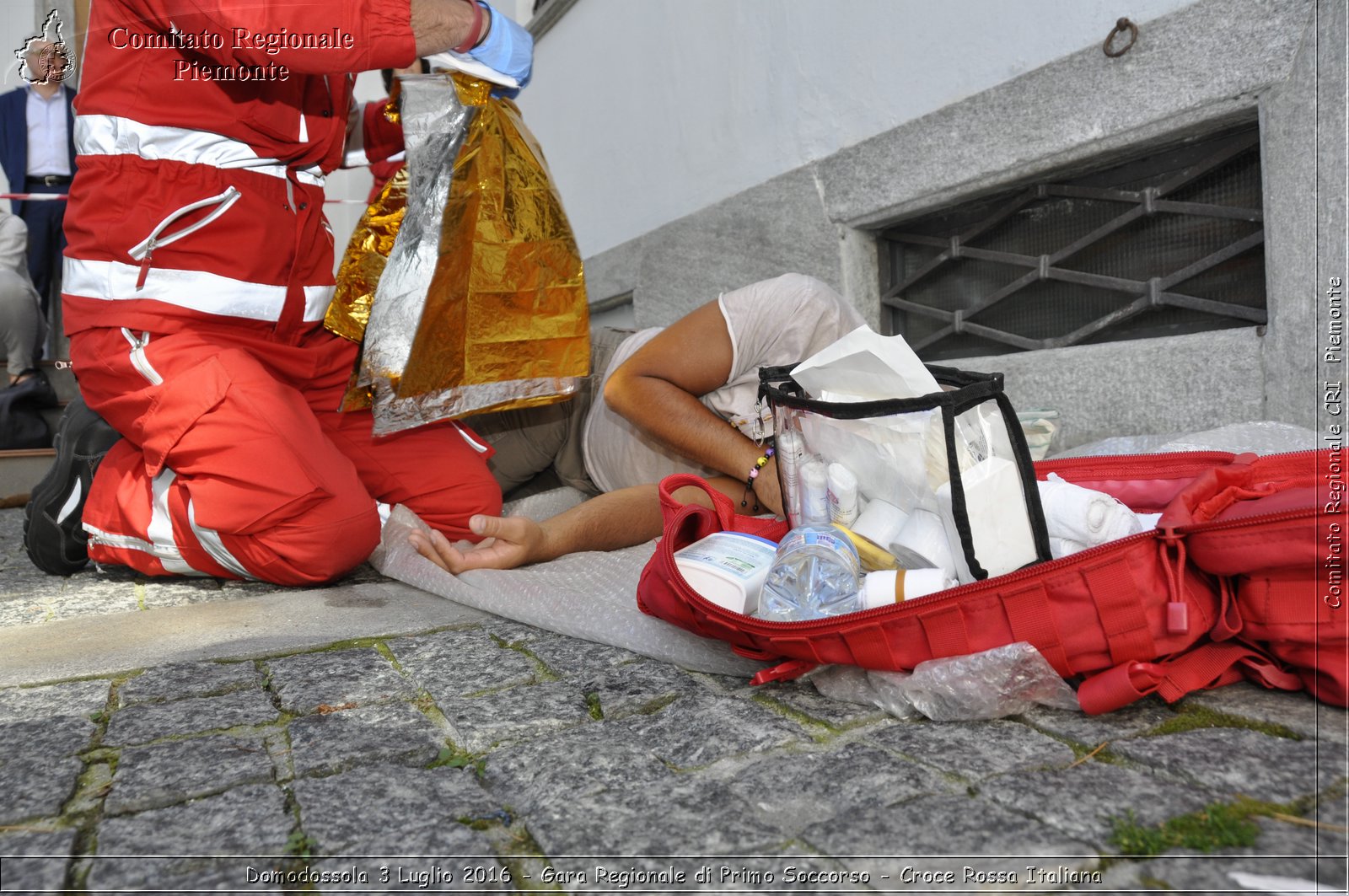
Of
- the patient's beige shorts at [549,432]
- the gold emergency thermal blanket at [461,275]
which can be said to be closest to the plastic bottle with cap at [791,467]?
the gold emergency thermal blanket at [461,275]

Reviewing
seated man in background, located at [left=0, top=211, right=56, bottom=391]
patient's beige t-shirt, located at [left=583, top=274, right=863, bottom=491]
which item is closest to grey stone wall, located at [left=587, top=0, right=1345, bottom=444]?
patient's beige t-shirt, located at [left=583, top=274, right=863, bottom=491]

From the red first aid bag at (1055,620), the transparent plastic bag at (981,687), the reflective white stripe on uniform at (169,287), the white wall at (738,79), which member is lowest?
the transparent plastic bag at (981,687)

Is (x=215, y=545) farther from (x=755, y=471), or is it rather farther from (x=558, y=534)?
(x=755, y=471)

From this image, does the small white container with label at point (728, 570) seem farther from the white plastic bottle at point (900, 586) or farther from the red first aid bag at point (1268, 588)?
the red first aid bag at point (1268, 588)

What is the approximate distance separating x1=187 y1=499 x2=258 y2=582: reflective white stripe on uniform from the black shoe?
0.51 meters

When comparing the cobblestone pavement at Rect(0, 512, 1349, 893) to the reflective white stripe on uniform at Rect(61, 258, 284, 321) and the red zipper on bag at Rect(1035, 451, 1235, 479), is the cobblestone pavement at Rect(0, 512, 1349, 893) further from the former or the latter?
the reflective white stripe on uniform at Rect(61, 258, 284, 321)

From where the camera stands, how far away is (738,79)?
4.27m

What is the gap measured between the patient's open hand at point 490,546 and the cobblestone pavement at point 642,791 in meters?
0.75

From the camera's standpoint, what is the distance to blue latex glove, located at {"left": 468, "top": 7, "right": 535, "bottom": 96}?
2441 millimetres

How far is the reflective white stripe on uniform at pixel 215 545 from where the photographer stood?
2260mm

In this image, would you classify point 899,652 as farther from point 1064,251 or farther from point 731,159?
point 731,159

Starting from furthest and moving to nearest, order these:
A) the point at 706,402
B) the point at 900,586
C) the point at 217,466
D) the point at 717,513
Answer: the point at 706,402
the point at 217,466
the point at 717,513
the point at 900,586

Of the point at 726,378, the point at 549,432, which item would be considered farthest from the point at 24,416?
the point at 726,378

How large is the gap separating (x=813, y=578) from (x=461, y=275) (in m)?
1.45
